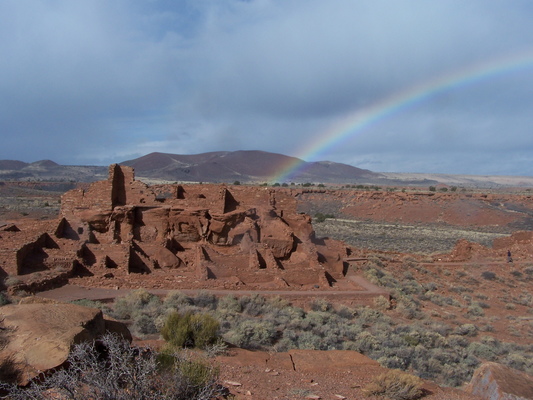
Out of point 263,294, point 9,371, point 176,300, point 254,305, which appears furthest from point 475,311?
point 9,371

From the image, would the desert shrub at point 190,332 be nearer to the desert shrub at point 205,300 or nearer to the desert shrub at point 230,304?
the desert shrub at point 230,304

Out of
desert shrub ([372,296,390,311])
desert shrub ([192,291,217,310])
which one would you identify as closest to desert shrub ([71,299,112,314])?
desert shrub ([192,291,217,310])

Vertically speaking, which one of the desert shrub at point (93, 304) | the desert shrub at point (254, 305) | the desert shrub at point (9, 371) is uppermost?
the desert shrub at point (9, 371)

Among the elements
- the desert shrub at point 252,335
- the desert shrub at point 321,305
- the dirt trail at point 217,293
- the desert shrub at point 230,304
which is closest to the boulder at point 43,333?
the desert shrub at point 252,335

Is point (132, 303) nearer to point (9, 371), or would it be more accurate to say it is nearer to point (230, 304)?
point (230, 304)

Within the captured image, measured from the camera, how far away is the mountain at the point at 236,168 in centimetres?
12525

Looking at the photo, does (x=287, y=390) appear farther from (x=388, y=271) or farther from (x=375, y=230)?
(x=375, y=230)

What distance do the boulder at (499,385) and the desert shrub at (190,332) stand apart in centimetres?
433

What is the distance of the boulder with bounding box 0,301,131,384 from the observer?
4.54 metres

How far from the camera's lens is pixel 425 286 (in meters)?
19.5

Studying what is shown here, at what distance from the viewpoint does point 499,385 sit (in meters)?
5.66

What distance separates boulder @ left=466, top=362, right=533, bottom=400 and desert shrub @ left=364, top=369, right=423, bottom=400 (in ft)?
2.78

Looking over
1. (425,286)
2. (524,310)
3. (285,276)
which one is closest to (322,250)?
(285,276)

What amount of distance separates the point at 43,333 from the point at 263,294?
10.2 meters
